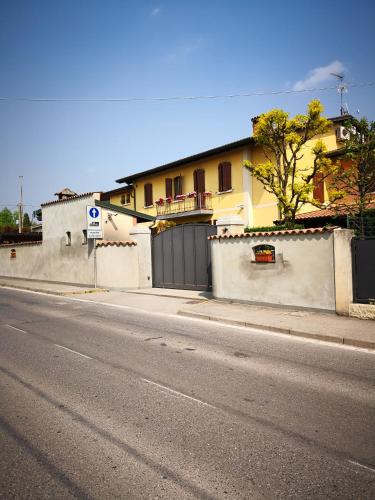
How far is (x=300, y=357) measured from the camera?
645 cm

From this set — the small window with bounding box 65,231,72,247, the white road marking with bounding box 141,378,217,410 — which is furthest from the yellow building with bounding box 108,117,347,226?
the white road marking with bounding box 141,378,217,410

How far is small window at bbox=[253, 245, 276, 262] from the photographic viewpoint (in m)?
11.2

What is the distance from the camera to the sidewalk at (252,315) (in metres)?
7.77

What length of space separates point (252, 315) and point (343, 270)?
2703 millimetres

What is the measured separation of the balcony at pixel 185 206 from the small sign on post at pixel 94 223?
8341 mm

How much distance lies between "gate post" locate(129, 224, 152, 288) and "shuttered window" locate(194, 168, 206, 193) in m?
8.83

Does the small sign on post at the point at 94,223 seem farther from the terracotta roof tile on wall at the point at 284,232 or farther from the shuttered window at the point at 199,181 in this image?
the shuttered window at the point at 199,181

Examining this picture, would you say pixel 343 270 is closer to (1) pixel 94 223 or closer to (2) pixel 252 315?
(2) pixel 252 315

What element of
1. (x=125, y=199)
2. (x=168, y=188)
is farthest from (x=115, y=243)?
(x=125, y=199)

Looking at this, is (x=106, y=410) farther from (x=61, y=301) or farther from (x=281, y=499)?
(x=61, y=301)

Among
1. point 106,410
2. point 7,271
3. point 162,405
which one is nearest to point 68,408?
point 106,410

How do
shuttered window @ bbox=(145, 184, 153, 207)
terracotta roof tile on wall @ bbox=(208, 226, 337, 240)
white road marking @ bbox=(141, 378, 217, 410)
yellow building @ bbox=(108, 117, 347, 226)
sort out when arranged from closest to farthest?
white road marking @ bbox=(141, 378, 217, 410), terracotta roof tile on wall @ bbox=(208, 226, 337, 240), yellow building @ bbox=(108, 117, 347, 226), shuttered window @ bbox=(145, 184, 153, 207)

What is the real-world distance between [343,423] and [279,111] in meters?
15.0

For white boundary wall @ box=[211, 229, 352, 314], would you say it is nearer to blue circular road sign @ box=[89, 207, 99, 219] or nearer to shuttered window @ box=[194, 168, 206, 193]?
blue circular road sign @ box=[89, 207, 99, 219]
